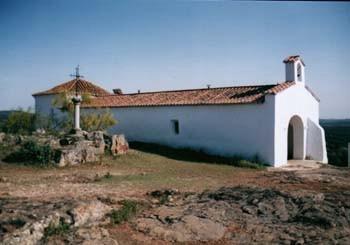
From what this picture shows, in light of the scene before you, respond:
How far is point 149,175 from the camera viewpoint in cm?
1390

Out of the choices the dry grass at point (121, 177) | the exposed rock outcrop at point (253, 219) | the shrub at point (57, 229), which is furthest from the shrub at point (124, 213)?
the dry grass at point (121, 177)

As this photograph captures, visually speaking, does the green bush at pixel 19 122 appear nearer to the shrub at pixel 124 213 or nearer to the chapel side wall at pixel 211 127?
the chapel side wall at pixel 211 127

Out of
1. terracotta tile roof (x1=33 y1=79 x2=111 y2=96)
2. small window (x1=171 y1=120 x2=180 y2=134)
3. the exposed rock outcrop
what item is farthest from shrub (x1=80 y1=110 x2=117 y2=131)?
the exposed rock outcrop

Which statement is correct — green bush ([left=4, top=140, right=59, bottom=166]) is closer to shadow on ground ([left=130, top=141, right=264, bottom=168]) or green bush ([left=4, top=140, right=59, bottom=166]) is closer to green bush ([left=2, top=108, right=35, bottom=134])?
shadow on ground ([left=130, top=141, right=264, bottom=168])

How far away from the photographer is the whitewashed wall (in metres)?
17.5

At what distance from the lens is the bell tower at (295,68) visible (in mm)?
19125

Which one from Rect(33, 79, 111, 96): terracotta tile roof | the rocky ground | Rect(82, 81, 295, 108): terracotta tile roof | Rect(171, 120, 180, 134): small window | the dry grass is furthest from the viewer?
Rect(33, 79, 111, 96): terracotta tile roof

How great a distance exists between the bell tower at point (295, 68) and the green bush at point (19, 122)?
16.4m

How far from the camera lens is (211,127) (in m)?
19.9

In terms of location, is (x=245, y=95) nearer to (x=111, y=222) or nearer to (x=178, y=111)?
(x=178, y=111)

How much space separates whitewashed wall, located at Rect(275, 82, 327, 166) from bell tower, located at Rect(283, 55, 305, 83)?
1.29ft

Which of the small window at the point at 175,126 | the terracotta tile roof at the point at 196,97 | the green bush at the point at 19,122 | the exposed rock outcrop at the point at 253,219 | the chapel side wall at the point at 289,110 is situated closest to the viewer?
the exposed rock outcrop at the point at 253,219

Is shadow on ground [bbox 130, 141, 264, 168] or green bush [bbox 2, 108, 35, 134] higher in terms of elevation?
green bush [bbox 2, 108, 35, 134]

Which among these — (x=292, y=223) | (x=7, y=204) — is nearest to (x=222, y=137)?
(x=292, y=223)
